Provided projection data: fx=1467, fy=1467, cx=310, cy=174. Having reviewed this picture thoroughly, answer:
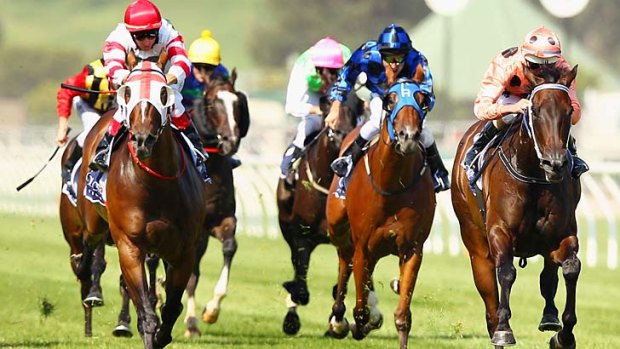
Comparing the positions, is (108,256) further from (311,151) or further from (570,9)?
(570,9)

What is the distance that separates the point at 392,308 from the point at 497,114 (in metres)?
5.02

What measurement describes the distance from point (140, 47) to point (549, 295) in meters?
3.03

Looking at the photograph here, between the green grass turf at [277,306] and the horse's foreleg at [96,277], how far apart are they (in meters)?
0.30

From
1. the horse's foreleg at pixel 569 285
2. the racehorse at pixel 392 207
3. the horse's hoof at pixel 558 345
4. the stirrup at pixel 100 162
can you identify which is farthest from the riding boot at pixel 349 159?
the horse's hoof at pixel 558 345

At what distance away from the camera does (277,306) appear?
45.6ft

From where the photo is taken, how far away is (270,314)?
12977mm

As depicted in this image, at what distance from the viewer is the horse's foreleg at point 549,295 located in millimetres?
9023

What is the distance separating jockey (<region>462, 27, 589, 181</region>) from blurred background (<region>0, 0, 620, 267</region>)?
26.7 ft

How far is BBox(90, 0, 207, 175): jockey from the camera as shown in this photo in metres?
9.07

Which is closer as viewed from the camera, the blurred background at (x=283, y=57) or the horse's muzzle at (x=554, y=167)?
the horse's muzzle at (x=554, y=167)

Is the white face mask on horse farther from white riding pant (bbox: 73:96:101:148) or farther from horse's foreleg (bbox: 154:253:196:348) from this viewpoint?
white riding pant (bbox: 73:96:101:148)

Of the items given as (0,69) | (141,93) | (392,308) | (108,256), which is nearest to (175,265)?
(141,93)

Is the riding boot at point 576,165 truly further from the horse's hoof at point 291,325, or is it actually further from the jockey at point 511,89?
the horse's hoof at point 291,325

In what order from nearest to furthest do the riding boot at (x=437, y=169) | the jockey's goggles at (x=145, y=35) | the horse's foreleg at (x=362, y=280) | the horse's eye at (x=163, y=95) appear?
the horse's eye at (x=163, y=95) < the jockey's goggles at (x=145, y=35) < the horse's foreleg at (x=362, y=280) < the riding boot at (x=437, y=169)
